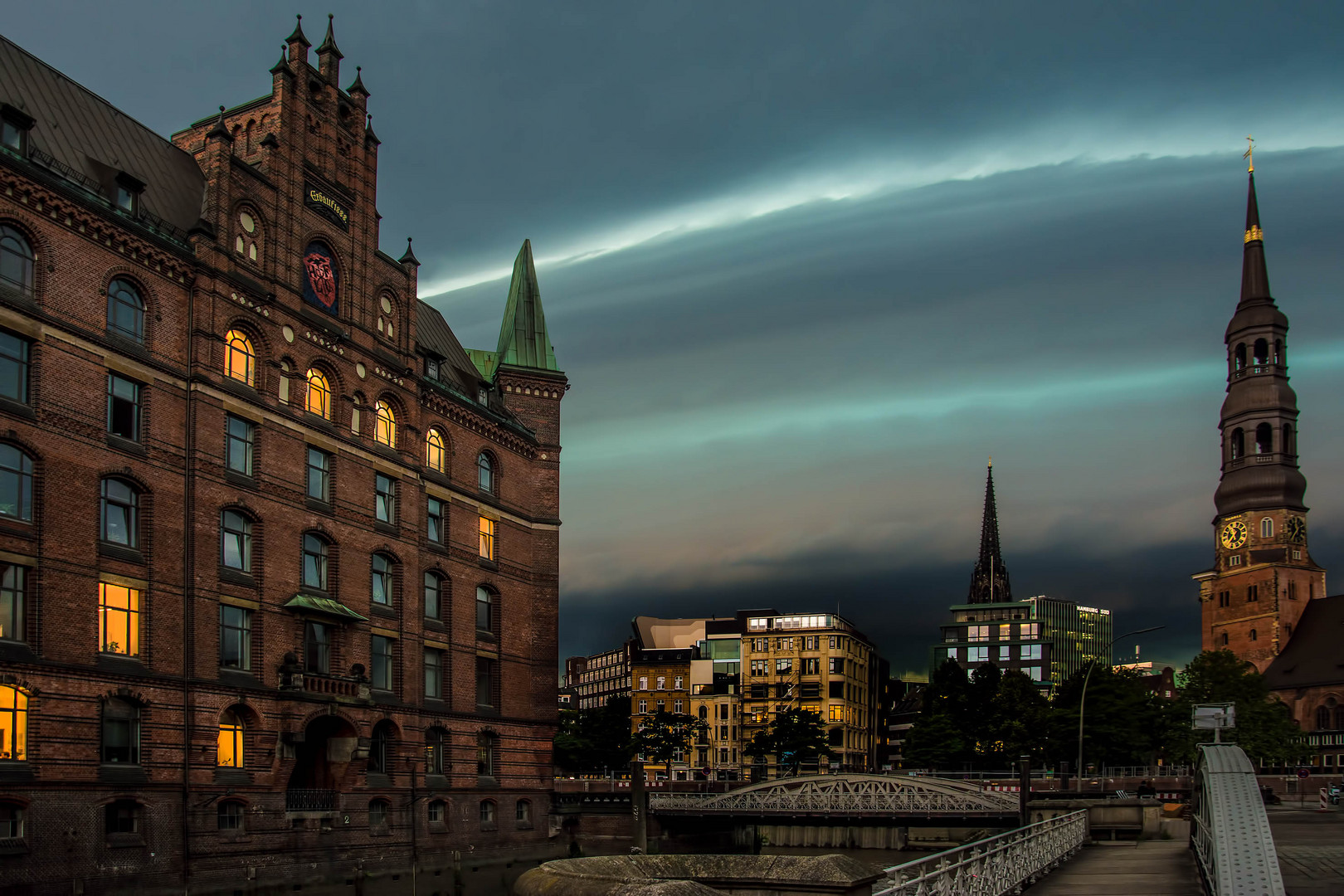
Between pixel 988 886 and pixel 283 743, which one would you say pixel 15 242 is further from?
pixel 988 886

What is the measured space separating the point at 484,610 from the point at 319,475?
1289 cm

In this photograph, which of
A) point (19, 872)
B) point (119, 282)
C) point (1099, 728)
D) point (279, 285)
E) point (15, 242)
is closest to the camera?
point (19, 872)

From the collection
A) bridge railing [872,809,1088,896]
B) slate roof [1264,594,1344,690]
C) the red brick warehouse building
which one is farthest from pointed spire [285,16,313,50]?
slate roof [1264,594,1344,690]

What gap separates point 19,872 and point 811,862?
25940 mm

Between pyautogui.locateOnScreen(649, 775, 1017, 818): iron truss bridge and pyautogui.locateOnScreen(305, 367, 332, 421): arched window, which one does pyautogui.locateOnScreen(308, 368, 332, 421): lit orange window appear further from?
pyautogui.locateOnScreen(649, 775, 1017, 818): iron truss bridge

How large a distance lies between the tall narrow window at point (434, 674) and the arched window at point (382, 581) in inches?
142

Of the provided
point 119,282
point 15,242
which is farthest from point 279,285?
point 15,242

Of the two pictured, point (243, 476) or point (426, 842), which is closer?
point (243, 476)

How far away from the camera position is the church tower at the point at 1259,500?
139125 mm

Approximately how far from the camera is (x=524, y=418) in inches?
2516

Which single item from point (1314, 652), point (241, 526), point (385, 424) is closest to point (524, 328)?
point (385, 424)

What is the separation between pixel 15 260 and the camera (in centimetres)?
3588

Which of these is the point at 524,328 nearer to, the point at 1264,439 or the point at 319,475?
the point at 319,475

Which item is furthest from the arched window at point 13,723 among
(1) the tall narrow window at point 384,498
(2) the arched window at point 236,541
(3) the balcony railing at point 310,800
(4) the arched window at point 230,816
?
(1) the tall narrow window at point 384,498
